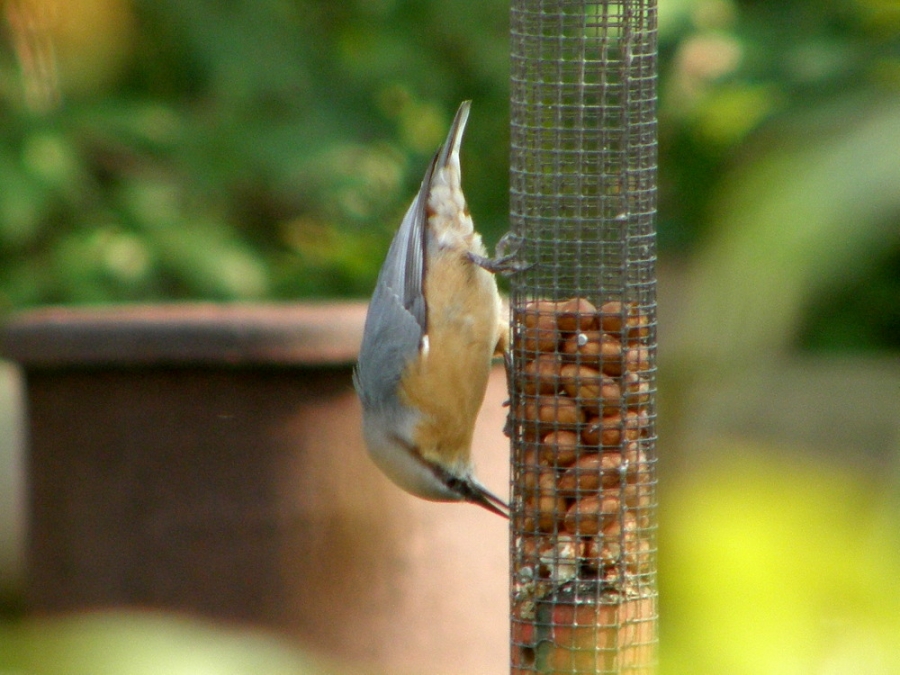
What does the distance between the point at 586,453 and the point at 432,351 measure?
859mm

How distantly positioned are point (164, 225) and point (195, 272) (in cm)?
29

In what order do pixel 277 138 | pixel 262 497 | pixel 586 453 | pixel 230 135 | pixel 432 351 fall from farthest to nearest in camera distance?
1. pixel 230 135
2. pixel 277 138
3. pixel 262 497
4. pixel 432 351
5. pixel 586 453

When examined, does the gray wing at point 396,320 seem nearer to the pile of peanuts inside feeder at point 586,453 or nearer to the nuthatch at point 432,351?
the nuthatch at point 432,351

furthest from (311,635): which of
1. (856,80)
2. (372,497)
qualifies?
(856,80)

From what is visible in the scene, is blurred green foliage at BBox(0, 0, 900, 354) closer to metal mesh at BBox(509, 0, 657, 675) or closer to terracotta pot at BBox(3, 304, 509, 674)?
terracotta pot at BBox(3, 304, 509, 674)

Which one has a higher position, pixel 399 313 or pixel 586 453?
pixel 399 313

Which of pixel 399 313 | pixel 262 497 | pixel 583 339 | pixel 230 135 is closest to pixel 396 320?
pixel 399 313

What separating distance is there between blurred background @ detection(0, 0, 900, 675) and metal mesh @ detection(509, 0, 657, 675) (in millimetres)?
1121

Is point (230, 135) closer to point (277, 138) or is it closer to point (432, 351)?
point (277, 138)

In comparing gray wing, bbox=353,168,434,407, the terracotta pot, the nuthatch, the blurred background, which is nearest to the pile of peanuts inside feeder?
the nuthatch

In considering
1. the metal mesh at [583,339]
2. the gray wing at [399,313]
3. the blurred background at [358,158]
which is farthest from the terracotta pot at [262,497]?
the metal mesh at [583,339]

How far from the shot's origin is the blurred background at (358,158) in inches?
212

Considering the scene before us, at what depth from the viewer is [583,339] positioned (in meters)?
3.37

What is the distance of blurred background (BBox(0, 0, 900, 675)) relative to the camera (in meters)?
5.39
